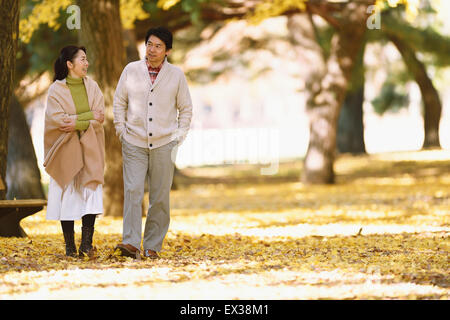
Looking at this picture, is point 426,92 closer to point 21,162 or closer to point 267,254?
point 21,162

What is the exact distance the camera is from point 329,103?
17.7m

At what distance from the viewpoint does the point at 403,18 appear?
22.6m

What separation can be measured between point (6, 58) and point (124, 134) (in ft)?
7.01

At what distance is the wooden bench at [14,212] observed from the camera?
7.66 metres

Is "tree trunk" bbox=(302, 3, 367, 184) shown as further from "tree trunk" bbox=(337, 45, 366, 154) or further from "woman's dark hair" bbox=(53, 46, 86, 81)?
"woman's dark hair" bbox=(53, 46, 86, 81)

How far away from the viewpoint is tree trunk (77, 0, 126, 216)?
35.2ft

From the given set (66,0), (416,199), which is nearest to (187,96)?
(66,0)

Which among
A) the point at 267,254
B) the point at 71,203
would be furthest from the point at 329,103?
the point at 71,203

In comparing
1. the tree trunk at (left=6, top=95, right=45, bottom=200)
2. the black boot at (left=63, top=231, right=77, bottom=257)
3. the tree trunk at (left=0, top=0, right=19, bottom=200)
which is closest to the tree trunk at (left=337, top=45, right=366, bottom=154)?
the tree trunk at (left=6, top=95, right=45, bottom=200)

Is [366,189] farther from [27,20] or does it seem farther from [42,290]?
[42,290]

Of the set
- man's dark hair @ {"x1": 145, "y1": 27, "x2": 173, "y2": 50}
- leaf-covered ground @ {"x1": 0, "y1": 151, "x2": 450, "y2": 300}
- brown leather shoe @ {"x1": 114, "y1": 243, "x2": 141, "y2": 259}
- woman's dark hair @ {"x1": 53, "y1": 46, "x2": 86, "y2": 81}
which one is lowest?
leaf-covered ground @ {"x1": 0, "y1": 151, "x2": 450, "y2": 300}

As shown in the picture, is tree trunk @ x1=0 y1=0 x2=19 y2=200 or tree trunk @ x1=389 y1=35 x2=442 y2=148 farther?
tree trunk @ x1=389 y1=35 x2=442 y2=148

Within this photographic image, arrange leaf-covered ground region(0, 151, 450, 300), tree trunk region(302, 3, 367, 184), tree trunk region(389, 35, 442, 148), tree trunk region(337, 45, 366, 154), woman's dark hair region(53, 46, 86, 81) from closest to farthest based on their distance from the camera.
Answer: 1. leaf-covered ground region(0, 151, 450, 300)
2. woman's dark hair region(53, 46, 86, 81)
3. tree trunk region(302, 3, 367, 184)
4. tree trunk region(389, 35, 442, 148)
5. tree trunk region(337, 45, 366, 154)

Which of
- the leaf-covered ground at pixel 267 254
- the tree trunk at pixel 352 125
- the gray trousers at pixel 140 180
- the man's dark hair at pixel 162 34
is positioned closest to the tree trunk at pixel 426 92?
the tree trunk at pixel 352 125
